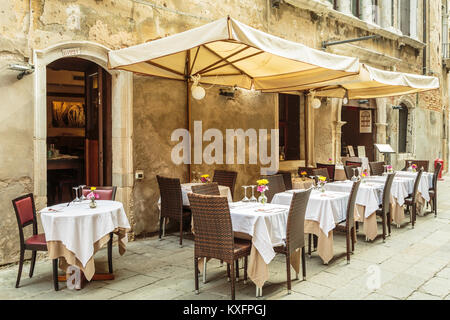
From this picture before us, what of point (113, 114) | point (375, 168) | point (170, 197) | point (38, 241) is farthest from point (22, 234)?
point (375, 168)

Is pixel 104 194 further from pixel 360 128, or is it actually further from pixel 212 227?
pixel 360 128

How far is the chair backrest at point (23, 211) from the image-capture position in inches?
172

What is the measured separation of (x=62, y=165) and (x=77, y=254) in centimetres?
379

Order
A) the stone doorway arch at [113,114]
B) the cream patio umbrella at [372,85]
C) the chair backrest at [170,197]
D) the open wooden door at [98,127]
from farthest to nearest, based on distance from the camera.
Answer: the cream patio umbrella at [372,85] < the open wooden door at [98,127] < the chair backrest at [170,197] < the stone doorway arch at [113,114]

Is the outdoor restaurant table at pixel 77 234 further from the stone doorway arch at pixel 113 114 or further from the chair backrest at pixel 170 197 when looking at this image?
the chair backrest at pixel 170 197

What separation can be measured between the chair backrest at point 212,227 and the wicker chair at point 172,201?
2.07 m

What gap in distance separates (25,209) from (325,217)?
3439 millimetres

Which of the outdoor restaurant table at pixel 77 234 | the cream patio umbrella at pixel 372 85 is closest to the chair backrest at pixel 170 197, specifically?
the outdoor restaurant table at pixel 77 234

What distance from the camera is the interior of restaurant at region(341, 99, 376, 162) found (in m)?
12.7

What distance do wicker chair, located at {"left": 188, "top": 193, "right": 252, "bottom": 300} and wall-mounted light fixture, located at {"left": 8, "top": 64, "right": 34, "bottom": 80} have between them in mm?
2802

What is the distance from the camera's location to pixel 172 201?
622 centimetres

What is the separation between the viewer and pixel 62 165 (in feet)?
24.6

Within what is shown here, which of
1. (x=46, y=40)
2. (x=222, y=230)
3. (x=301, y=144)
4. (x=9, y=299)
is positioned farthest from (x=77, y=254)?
(x=301, y=144)

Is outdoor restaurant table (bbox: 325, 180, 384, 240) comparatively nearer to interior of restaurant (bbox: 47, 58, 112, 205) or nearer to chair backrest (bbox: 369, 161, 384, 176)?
chair backrest (bbox: 369, 161, 384, 176)
